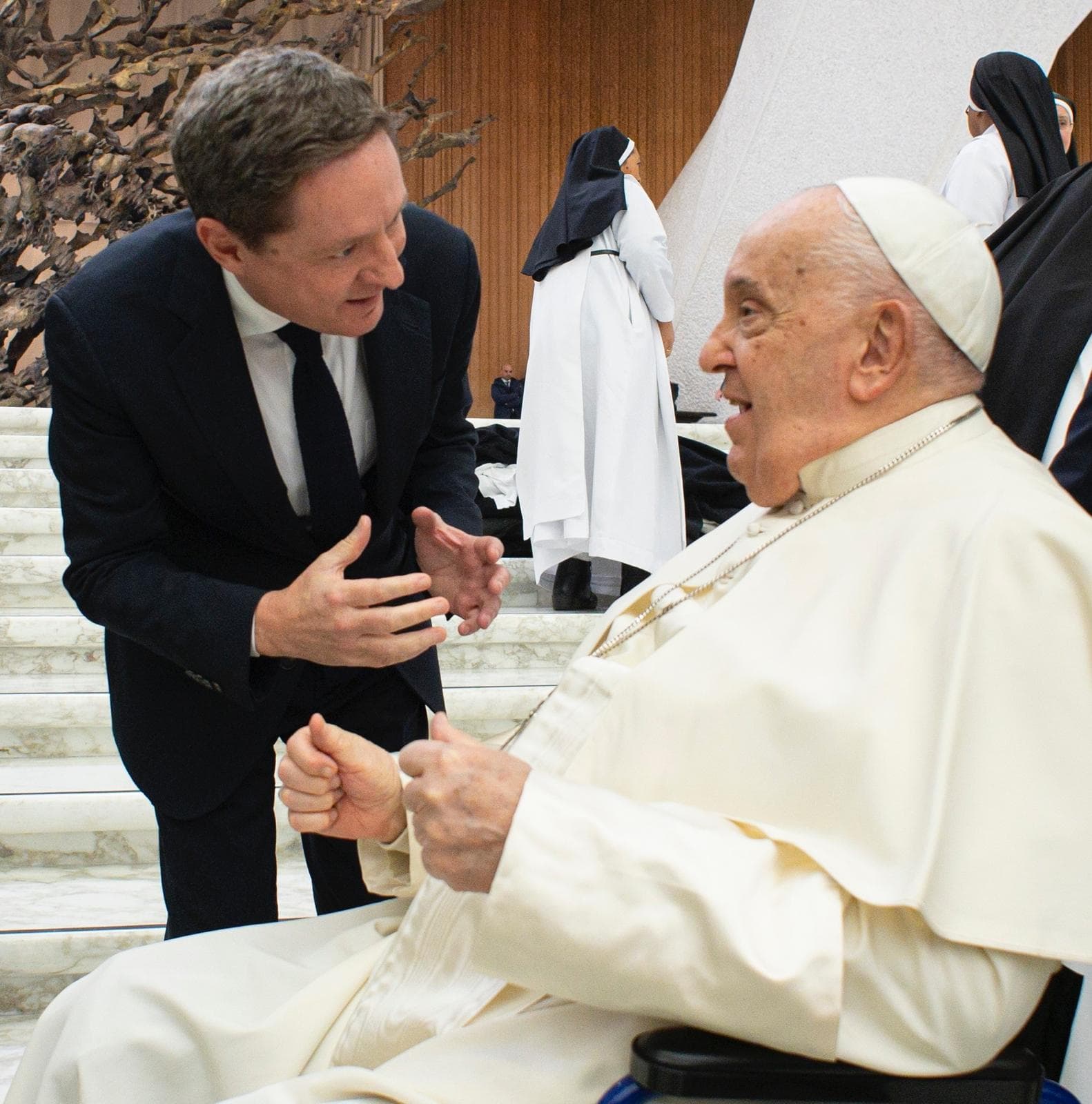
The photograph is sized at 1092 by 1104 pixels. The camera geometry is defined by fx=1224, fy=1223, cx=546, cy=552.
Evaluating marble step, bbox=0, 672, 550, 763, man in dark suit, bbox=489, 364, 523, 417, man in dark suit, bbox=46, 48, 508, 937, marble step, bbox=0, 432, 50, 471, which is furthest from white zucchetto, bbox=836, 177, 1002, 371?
man in dark suit, bbox=489, 364, 523, 417

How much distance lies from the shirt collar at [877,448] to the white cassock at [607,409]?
3300mm

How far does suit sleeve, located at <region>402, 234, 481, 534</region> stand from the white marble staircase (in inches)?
52.8

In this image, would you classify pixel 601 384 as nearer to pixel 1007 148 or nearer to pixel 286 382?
pixel 1007 148

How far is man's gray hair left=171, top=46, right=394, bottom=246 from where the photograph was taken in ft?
4.87

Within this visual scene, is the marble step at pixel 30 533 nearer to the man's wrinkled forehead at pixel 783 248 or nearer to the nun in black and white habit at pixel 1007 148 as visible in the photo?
the nun in black and white habit at pixel 1007 148

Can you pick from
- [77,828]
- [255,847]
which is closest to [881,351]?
[255,847]

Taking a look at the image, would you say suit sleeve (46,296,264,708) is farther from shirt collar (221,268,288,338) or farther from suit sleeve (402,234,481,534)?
suit sleeve (402,234,481,534)

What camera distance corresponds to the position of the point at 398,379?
1831mm

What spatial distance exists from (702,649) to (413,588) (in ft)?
1.13

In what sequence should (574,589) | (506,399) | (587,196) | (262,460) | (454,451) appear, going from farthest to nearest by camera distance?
(506,399)
(574,589)
(587,196)
(454,451)
(262,460)

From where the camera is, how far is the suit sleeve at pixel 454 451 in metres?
2.02

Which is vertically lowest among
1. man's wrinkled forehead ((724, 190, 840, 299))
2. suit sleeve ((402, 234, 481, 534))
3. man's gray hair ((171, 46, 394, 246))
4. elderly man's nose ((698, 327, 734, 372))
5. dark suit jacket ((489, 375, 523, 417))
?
dark suit jacket ((489, 375, 523, 417))

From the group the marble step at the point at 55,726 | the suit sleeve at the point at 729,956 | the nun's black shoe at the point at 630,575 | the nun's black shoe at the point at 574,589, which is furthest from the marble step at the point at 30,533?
the suit sleeve at the point at 729,956

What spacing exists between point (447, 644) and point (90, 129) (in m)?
5.82
